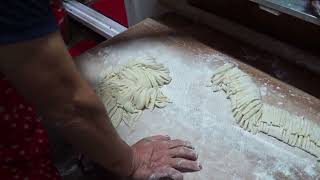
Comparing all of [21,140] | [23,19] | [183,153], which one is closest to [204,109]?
[183,153]

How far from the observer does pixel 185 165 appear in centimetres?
96

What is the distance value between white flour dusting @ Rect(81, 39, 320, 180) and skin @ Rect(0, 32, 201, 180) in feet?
0.25

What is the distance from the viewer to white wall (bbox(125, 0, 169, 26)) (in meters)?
1.50

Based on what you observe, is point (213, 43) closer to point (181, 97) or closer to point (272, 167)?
Result: point (181, 97)

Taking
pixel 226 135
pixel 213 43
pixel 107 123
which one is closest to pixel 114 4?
pixel 213 43

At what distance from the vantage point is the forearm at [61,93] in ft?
1.76

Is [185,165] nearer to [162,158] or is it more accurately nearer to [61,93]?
[162,158]

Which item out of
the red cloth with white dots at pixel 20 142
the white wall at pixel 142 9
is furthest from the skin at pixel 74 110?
the white wall at pixel 142 9

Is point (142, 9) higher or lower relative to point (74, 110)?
lower

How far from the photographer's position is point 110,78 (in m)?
1.22

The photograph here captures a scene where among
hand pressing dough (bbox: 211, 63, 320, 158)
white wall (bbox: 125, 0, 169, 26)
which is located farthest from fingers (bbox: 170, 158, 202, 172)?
white wall (bbox: 125, 0, 169, 26)

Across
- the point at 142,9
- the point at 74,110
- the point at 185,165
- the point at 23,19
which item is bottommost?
the point at 185,165

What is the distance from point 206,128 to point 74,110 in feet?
1.63

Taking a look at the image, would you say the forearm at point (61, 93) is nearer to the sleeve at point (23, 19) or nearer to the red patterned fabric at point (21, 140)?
the sleeve at point (23, 19)
